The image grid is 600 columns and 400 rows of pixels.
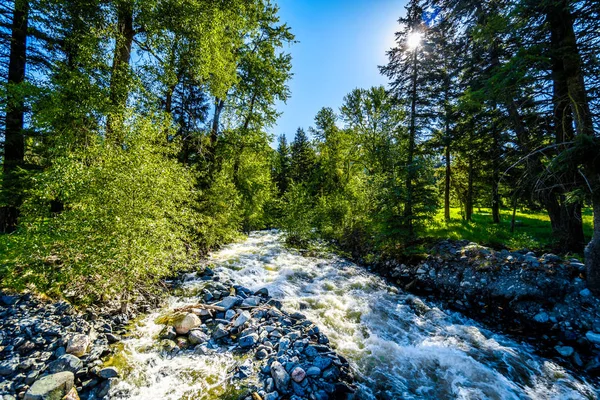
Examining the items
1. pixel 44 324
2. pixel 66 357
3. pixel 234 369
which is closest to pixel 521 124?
pixel 234 369

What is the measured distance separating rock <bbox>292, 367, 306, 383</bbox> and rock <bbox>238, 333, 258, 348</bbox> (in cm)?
118

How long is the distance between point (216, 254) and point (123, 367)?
7158mm

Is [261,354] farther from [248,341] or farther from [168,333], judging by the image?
[168,333]

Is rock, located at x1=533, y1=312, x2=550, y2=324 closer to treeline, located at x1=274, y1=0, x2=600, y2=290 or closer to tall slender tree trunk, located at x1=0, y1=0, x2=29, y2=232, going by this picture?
treeline, located at x1=274, y1=0, x2=600, y2=290

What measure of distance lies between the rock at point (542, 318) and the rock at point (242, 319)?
703 cm

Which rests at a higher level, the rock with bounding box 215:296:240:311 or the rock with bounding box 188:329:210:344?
the rock with bounding box 215:296:240:311

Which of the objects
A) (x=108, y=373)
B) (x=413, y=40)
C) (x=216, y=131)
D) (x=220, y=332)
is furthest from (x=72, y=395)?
(x=413, y=40)

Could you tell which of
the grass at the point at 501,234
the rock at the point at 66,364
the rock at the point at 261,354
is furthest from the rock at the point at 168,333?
the grass at the point at 501,234

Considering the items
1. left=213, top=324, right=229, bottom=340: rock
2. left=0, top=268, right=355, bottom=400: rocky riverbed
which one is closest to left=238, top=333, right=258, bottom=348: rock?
left=0, top=268, right=355, bottom=400: rocky riverbed

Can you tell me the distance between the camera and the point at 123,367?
3855 millimetres

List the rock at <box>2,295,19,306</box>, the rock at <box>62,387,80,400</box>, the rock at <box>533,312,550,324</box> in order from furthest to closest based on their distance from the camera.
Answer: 1. the rock at <box>533,312,550,324</box>
2. the rock at <box>2,295,19,306</box>
3. the rock at <box>62,387,80,400</box>

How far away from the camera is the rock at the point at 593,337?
15.7 ft

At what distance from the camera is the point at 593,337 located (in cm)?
485

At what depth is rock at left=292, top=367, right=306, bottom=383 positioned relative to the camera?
11.9 feet
